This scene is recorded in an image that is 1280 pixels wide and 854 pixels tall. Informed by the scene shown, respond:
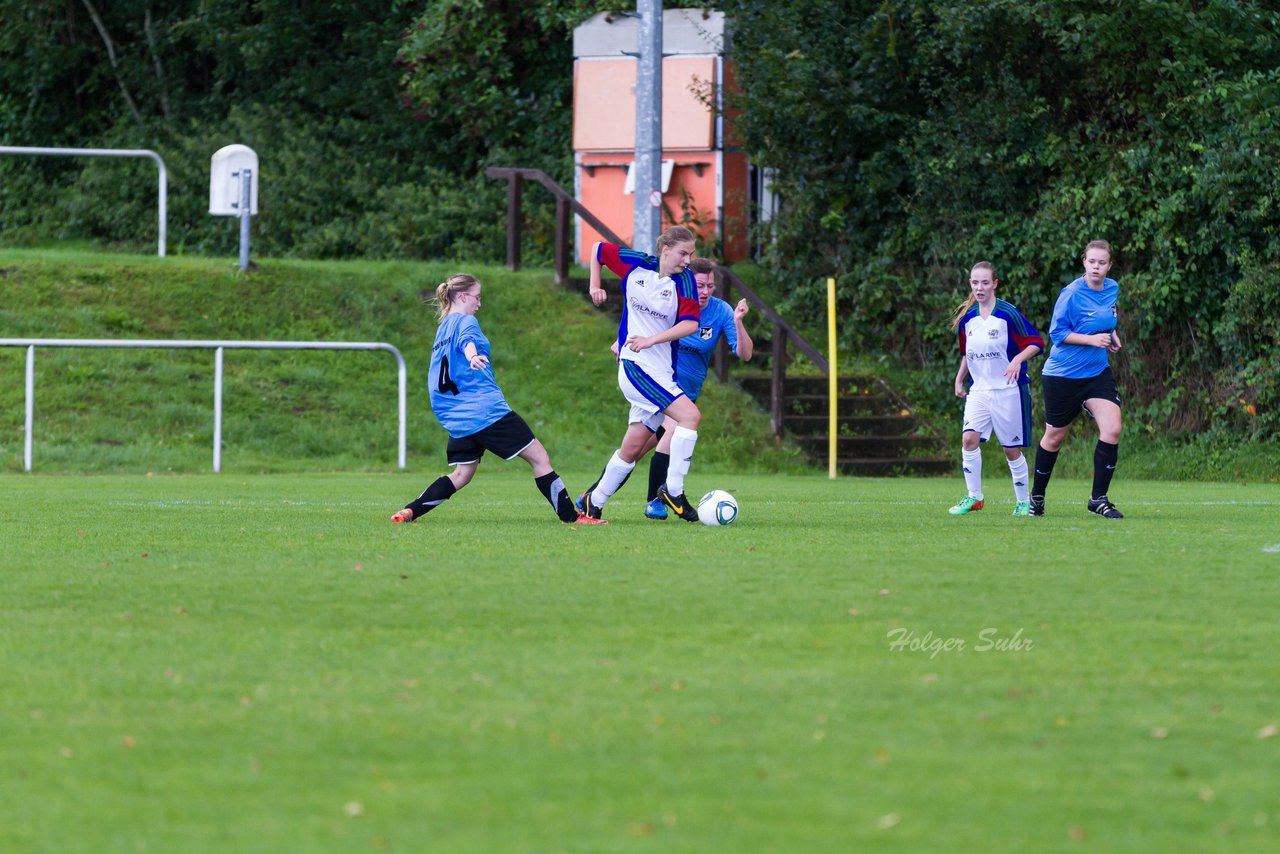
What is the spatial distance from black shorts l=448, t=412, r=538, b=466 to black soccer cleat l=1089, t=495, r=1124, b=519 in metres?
3.86

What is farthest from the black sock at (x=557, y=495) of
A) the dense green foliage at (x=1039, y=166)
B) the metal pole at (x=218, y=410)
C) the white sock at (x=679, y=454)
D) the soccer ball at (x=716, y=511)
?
the dense green foliage at (x=1039, y=166)

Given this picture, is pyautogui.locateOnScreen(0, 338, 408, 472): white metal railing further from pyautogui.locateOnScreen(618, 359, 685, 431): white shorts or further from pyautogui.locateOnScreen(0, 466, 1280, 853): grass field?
pyautogui.locateOnScreen(0, 466, 1280, 853): grass field

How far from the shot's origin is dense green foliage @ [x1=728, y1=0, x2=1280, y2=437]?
794 inches

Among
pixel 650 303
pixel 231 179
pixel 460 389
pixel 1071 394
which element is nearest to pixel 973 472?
pixel 1071 394

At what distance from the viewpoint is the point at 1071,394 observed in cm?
1248

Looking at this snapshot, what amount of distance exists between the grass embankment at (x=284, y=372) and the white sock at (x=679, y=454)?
6.62 metres

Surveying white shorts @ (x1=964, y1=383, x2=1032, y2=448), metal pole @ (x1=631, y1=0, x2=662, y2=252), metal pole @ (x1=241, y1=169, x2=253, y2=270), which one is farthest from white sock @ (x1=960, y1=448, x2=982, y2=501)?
metal pole @ (x1=241, y1=169, x2=253, y2=270)

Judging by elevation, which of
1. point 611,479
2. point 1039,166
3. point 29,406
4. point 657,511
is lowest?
point 657,511

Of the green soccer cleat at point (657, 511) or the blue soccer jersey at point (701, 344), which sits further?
the blue soccer jersey at point (701, 344)

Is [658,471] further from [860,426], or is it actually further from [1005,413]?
[860,426]

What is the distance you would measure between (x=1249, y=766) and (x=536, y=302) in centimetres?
1867

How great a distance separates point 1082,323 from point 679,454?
2915 mm

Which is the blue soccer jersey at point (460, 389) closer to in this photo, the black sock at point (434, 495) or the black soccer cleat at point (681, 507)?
the black sock at point (434, 495)

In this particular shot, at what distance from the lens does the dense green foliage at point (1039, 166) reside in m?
20.2
